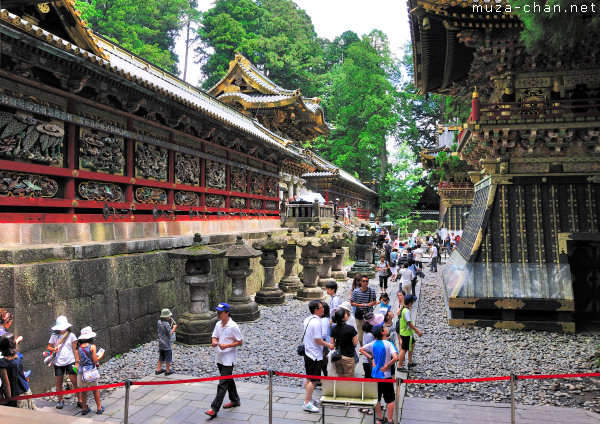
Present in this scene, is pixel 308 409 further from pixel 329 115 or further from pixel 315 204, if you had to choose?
pixel 329 115

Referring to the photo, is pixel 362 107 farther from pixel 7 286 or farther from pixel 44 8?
pixel 7 286

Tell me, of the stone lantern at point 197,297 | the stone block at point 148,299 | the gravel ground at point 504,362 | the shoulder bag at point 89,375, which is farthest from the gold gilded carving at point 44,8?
the gravel ground at point 504,362

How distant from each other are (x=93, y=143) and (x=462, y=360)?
8.91 m

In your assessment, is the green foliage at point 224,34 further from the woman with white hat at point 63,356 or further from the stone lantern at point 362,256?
the woman with white hat at point 63,356

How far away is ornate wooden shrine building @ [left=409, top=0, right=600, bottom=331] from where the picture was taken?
10.0 m

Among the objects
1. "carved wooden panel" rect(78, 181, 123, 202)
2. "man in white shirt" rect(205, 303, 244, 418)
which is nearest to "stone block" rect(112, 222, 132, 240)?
"carved wooden panel" rect(78, 181, 123, 202)

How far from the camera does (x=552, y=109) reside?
1006 centimetres

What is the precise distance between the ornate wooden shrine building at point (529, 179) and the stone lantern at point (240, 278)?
17.6ft

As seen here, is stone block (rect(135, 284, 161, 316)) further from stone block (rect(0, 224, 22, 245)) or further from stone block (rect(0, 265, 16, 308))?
stone block (rect(0, 265, 16, 308))

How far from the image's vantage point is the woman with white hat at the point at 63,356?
19.1 ft

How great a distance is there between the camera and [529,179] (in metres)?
11.1

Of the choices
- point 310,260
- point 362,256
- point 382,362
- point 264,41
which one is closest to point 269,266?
point 310,260

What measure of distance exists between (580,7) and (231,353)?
287 inches

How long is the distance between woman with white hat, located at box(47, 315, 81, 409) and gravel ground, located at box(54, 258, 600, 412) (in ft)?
3.75
